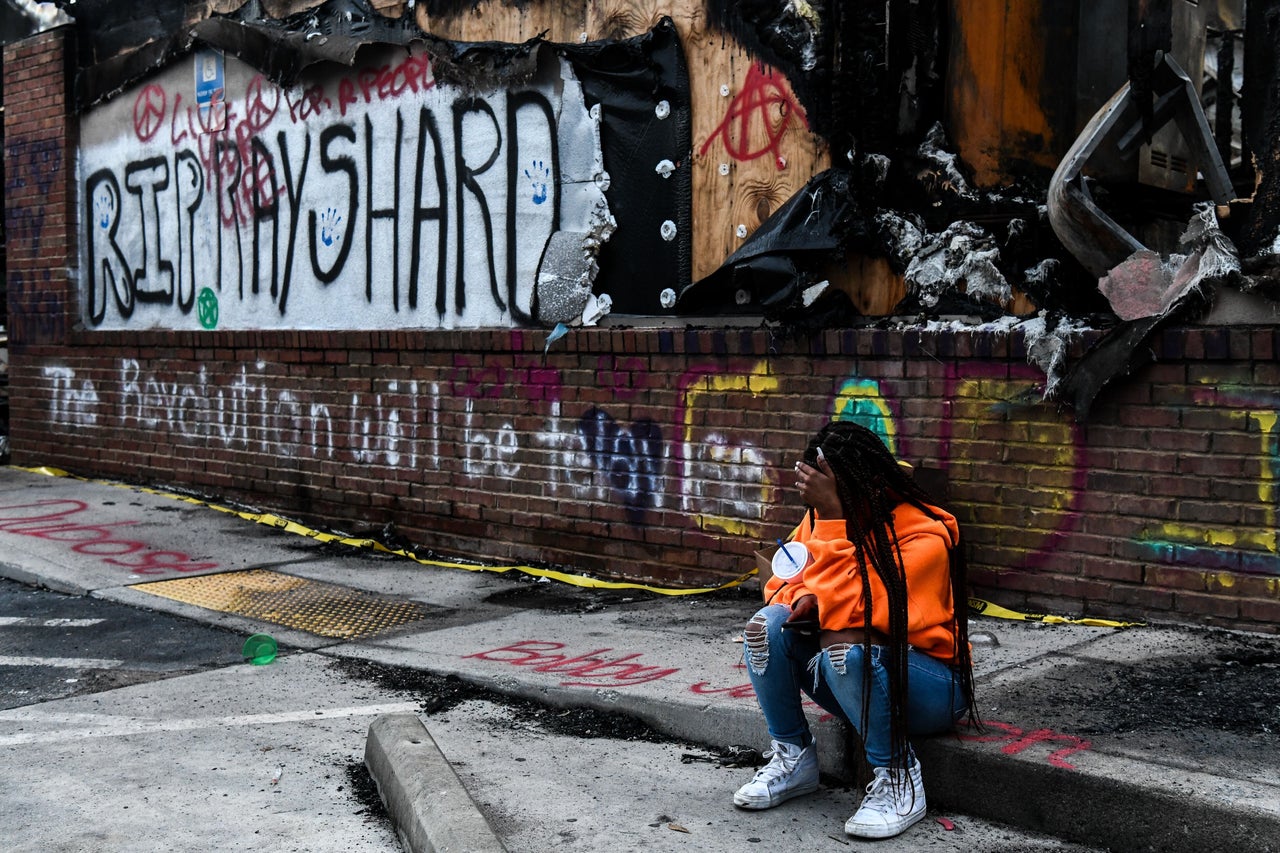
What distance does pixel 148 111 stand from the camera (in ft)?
32.8

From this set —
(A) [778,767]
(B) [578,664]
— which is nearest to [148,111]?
(B) [578,664]

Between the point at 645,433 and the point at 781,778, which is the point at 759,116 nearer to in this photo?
the point at 645,433

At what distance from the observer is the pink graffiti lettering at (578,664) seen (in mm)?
4957

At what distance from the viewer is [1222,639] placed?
16.1ft

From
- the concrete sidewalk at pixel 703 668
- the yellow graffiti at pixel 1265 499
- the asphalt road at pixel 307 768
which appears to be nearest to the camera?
the concrete sidewalk at pixel 703 668

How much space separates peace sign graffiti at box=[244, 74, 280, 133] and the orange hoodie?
6574 mm

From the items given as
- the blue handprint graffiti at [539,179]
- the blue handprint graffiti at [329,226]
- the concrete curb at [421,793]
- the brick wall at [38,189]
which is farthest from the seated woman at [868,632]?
the brick wall at [38,189]

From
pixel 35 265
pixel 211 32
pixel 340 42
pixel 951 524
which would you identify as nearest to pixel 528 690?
pixel 951 524

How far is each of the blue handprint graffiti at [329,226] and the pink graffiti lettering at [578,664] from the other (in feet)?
12.7

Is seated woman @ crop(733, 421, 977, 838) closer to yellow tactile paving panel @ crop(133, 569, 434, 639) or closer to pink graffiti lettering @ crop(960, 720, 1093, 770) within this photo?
pink graffiti lettering @ crop(960, 720, 1093, 770)

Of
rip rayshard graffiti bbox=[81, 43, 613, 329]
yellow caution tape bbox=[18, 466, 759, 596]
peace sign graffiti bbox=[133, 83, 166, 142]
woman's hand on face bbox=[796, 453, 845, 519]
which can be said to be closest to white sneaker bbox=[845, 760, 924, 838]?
woman's hand on face bbox=[796, 453, 845, 519]

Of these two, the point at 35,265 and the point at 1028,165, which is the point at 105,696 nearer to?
the point at 1028,165

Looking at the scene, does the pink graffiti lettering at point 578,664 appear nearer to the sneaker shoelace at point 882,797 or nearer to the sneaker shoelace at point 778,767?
the sneaker shoelace at point 778,767

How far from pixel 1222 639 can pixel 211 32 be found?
24.6 ft
